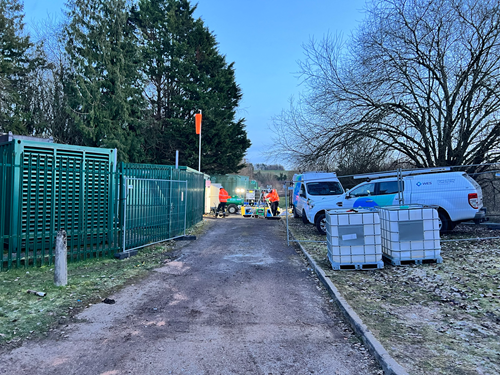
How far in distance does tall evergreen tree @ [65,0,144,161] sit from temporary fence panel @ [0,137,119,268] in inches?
737

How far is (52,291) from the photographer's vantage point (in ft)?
18.6

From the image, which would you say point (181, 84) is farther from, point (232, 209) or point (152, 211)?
point (152, 211)

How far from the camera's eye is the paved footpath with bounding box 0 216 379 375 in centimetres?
344

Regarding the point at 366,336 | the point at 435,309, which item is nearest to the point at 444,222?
the point at 435,309

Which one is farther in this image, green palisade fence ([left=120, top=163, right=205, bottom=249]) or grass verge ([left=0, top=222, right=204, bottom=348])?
green palisade fence ([left=120, top=163, right=205, bottom=249])

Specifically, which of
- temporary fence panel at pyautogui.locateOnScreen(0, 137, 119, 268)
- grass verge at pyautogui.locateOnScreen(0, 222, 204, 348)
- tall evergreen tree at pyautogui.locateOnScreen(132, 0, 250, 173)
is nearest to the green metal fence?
temporary fence panel at pyautogui.locateOnScreen(0, 137, 119, 268)

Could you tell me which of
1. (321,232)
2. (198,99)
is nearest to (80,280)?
(321,232)

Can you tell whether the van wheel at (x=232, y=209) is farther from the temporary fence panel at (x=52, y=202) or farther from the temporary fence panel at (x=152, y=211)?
the temporary fence panel at (x=52, y=202)

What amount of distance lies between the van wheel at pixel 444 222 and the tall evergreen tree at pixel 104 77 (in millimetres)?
22506

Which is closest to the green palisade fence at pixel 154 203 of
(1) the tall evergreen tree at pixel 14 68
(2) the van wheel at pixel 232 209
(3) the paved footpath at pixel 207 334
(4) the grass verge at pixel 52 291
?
(4) the grass verge at pixel 52 291

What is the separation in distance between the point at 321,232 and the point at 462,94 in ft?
25.2

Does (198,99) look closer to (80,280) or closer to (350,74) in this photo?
(350,74)

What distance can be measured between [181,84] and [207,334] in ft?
96.4

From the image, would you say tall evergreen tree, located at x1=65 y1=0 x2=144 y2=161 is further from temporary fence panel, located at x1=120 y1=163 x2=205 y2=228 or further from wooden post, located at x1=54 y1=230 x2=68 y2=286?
wooden post, located at x1=54 y1=230 x2=68 y2=286
